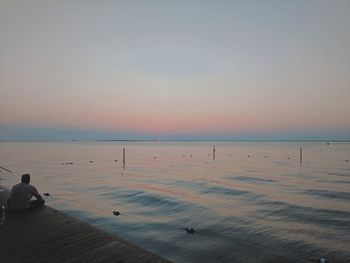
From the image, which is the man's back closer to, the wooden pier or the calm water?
the wooden pier

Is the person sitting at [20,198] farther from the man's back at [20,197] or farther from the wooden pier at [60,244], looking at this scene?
the wooden pier at [60,244]

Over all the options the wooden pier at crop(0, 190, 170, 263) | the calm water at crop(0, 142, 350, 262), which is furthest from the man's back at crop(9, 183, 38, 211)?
the calm water at crop(0, 142, 350, 262)

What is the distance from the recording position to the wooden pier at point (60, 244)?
905 centimetres

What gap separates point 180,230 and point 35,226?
9.26m

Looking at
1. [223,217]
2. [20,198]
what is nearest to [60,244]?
[20,198]

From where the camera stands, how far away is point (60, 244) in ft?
33.5

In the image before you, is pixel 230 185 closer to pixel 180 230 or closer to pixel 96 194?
pixel 96 194

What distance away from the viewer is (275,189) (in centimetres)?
3591

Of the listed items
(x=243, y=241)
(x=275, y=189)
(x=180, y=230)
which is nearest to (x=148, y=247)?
(x=180, y=230)

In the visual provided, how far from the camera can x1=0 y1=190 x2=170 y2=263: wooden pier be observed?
356 inches

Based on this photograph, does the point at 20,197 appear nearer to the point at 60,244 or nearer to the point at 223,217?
the point at 60,244

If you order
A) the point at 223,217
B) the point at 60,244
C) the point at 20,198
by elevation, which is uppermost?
the point at 20,198

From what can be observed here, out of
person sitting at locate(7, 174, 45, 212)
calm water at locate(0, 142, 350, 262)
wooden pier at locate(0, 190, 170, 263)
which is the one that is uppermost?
person sitting at locate(7, 174, 45, 212)

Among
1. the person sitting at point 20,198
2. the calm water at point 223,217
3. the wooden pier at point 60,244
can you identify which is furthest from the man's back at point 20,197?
the calm water at point 223,217
